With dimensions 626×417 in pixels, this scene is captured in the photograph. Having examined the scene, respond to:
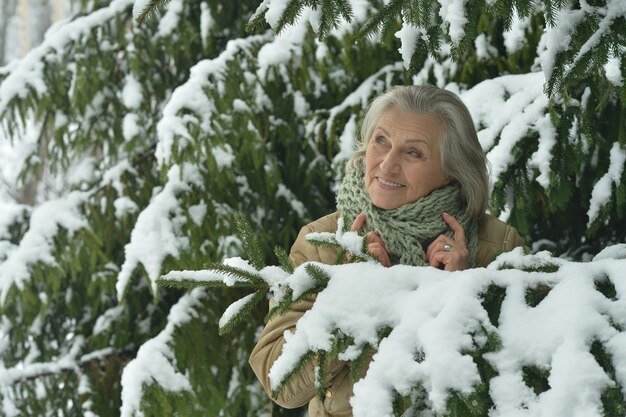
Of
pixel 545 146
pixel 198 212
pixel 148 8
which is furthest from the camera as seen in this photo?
pixel 198 212

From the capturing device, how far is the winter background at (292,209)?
1.34m

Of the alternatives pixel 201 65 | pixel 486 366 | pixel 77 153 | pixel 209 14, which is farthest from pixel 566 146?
pixel 77 153

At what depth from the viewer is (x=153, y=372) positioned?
3.56 metres

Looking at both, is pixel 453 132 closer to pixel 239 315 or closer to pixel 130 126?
pixel 239 315

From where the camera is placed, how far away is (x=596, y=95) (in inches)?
104

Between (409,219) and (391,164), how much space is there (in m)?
0.14

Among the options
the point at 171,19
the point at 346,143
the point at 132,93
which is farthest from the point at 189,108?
the point at 171,19

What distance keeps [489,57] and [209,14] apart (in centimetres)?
164

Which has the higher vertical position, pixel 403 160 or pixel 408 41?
pixel 408 41

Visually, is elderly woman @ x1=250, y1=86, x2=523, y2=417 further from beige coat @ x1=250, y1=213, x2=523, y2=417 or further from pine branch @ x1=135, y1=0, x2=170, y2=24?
pine branch @ x1=135, y1=0, x2=170, y2=24

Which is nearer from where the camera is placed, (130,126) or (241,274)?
(241,274)

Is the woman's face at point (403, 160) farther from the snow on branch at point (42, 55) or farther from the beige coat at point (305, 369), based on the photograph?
the snow on branch at point (42, 55)

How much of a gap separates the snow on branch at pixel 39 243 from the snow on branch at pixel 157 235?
0.66m

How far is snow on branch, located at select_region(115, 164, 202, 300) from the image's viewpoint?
3.61m
